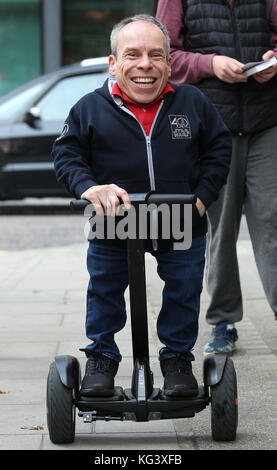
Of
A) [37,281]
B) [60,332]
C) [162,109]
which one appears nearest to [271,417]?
[162,109]

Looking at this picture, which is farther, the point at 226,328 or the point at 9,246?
the point at 9,246

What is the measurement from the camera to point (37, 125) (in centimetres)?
1134

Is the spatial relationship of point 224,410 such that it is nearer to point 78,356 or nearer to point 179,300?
point 179,300

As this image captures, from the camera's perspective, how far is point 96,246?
12.7ft

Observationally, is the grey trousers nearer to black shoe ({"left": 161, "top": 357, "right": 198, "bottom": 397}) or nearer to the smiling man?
the smiling man

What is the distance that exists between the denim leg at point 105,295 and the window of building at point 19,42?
15.4 metres

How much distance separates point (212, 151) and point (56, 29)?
1533cm

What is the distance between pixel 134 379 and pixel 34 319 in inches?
98.4

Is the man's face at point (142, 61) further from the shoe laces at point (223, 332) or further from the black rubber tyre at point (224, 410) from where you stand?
the shoe laces at point (223, 332)

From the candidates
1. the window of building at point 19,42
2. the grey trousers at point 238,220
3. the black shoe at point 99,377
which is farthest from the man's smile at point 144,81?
the window of building at point 19,42

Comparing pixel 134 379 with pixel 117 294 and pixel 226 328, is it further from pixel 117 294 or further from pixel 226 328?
pixel 226 328

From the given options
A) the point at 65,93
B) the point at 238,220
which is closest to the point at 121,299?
the point at 238,220

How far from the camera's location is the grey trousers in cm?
511

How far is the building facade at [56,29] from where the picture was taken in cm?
1880
